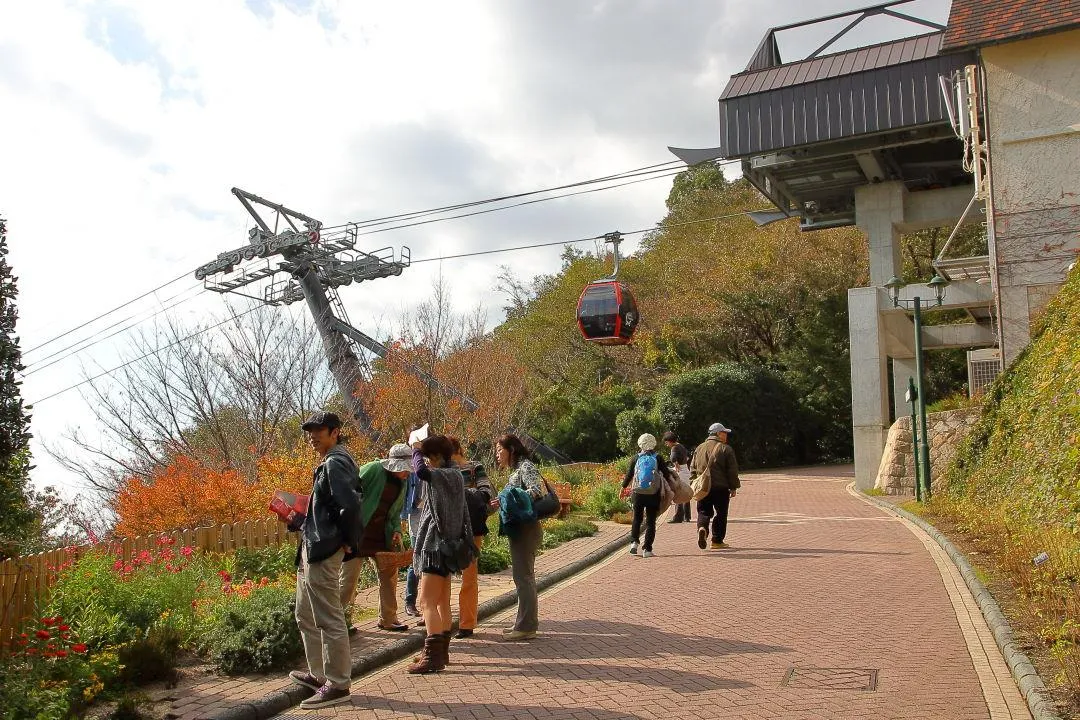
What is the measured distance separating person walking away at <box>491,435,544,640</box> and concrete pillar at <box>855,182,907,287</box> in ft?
74.3

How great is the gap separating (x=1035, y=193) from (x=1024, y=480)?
33.3ft

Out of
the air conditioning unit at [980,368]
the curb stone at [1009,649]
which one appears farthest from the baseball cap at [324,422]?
the air conditioning unit at [980,368]

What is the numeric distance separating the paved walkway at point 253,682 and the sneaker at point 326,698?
1.37 feet

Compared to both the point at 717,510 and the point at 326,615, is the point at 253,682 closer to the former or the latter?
the point at 326,615

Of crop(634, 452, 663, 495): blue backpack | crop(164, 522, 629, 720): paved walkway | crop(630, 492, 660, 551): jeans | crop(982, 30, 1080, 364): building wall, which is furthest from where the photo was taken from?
crop(982, 30, 1080, 364): building wall

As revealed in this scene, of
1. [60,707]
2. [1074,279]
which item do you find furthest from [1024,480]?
[60,707]

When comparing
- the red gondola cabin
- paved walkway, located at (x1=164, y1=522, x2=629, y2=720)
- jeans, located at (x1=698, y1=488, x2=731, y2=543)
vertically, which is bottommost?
paved walkway, located at (x1=164, y1=522, x2=629, y2=720)

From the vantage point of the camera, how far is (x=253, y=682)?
7129mm

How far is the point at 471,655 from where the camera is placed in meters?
8.02

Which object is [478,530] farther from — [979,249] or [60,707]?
[979,249]

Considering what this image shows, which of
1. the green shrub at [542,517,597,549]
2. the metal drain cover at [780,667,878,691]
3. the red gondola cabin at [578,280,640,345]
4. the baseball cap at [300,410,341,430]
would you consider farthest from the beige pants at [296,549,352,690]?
the red gondola cabin at [578,280,640,345]

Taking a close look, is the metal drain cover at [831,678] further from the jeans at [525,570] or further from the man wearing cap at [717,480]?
the man wearing cap at [717,480]

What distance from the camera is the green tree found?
596cm

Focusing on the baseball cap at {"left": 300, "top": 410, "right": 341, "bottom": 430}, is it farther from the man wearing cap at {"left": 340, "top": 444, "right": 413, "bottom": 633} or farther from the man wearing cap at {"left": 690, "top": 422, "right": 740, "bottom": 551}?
the man wearing cap at {"left": 690, "top": 422, "right": 740, "bottom": 551}
